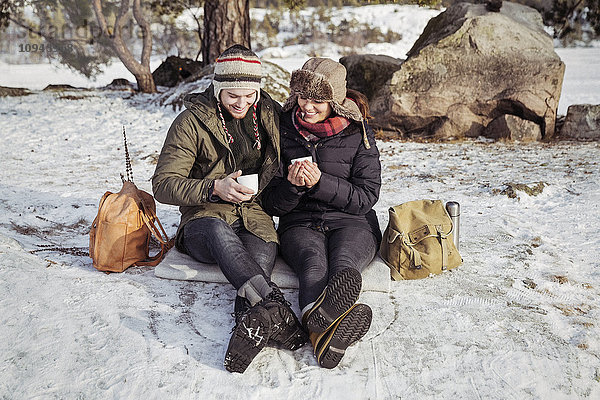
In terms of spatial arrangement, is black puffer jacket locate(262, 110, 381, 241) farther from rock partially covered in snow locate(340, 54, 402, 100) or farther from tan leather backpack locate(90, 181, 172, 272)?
rock partially covered in snow locate(340, 54, 402, 100)

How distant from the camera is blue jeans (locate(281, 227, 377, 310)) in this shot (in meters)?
2.72

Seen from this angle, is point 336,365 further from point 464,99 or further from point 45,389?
point 464,99

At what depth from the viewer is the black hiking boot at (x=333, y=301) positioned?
2.40 meters

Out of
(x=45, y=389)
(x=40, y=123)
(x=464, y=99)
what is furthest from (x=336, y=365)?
(x=40, y=123)

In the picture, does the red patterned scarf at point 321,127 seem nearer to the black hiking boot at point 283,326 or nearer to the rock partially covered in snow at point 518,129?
the black hiking boot at point 283,326

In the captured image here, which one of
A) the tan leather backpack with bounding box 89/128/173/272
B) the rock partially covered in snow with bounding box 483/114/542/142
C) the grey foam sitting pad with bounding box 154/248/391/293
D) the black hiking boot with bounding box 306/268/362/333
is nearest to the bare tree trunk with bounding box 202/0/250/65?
the rock partially covered in snow with bounding box 483/114/542/142

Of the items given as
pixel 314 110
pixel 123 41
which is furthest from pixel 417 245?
pixel 123 41

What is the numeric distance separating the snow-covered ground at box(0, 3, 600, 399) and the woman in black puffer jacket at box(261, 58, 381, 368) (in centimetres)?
32

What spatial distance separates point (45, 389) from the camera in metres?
2.19

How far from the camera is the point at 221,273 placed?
3143mm

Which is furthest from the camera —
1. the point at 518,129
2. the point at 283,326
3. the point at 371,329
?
the point at 518,129

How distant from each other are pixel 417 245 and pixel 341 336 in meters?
1.03

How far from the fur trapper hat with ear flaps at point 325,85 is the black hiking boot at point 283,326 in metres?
1.17

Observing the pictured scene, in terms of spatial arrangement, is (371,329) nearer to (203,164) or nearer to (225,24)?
(203,164)
